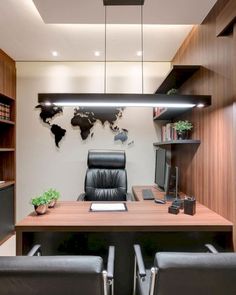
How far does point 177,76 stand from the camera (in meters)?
2.97

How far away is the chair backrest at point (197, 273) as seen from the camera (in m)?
1.14

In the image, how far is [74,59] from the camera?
395 cm

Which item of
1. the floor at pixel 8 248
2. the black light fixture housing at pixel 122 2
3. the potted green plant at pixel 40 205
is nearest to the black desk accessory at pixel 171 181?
the potted green plant at pixel 40 205

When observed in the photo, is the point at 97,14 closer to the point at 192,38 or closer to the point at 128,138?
the point at 192,38

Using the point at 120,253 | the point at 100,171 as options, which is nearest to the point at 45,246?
the point at 120,253

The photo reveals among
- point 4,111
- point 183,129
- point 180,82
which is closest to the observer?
point 183,129

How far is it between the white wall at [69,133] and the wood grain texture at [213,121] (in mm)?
1097

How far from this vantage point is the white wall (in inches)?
161

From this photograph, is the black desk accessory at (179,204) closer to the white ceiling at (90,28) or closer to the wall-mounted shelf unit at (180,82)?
the wall-mounted shelf unit at (180,82)

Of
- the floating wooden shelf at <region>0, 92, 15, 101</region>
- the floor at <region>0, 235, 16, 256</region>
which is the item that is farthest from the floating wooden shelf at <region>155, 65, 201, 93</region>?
the floor at <region>0, 235, 16, 256</region>

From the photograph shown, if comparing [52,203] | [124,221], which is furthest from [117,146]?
[124,221]

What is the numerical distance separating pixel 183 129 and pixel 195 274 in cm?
194

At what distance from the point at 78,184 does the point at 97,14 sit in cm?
260

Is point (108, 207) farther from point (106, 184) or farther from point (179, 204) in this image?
point (106, 184)
